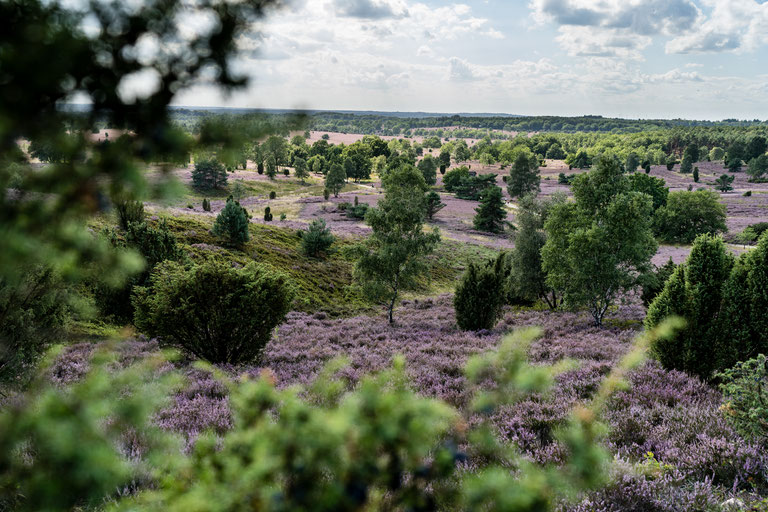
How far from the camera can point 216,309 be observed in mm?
10016

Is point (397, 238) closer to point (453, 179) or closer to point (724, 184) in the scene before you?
point (453, 179)

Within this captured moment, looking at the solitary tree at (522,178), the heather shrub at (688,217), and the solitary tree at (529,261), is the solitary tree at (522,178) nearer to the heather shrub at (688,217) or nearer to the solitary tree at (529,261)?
the heather shrub at (688,217)

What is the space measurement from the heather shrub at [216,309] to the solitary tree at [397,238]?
1058 cm

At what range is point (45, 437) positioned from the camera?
134 cm

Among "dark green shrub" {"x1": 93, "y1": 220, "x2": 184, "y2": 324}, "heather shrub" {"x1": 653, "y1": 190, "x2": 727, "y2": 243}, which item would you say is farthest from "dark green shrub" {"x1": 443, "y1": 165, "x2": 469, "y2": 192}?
"dark green shrub" {"x1": 93, "y1": 220, "x2": 184, "y2": 324}

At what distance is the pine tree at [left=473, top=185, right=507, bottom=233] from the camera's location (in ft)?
191

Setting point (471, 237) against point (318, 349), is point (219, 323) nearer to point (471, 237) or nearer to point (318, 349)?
point (318, 349)

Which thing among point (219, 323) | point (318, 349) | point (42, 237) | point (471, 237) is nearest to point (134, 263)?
point (42, 237)

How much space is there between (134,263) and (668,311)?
12.1 meters

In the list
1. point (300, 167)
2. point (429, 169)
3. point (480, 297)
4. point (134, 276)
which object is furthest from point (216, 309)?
point (429, 169)

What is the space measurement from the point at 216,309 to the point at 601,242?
16.4 metres

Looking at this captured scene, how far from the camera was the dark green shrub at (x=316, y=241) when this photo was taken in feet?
112

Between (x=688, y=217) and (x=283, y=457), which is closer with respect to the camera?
(x=283, y=457)

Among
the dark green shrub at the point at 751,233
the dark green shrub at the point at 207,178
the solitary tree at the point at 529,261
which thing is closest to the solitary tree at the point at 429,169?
the dark green shrub at the point at 207,178
